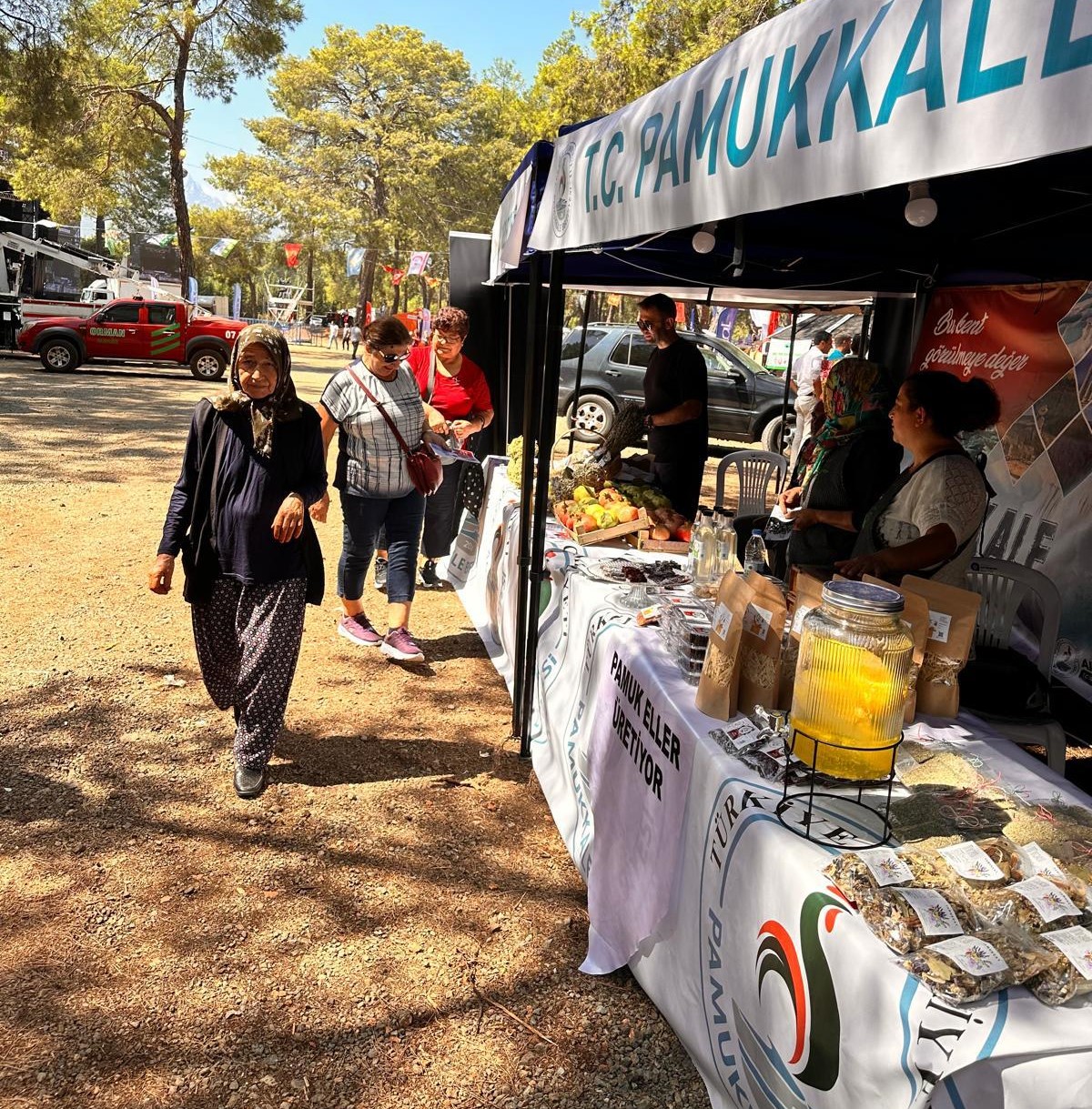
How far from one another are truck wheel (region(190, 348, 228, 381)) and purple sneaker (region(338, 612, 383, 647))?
629 inches

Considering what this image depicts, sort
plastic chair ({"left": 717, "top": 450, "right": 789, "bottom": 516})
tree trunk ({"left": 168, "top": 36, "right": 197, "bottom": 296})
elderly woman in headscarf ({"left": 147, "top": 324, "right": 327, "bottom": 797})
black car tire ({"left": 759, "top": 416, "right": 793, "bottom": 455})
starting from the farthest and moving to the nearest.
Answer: tree trunk ({"left": 168, "top": 36, "right": 197, "bottom": 296}), black car tire ({"left": 759, "top": 416, "right": 793, "bottom": 455}), plastic chair ({"left": 717, "top": 450, "right": 789, "bottom": 516}), elderly woman in headscarf ({"left": 147, "top": 324, "right": 327, "bottom": 797})

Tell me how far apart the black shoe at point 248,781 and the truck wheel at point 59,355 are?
1796 centimetres

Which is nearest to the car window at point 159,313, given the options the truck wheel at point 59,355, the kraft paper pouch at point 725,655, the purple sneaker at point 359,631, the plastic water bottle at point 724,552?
the truck wheel at point 59,355

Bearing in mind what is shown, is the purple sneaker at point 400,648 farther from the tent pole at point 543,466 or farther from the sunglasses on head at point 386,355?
the sunglasses on head at point 386,355

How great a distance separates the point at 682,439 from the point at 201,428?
284 centimetres

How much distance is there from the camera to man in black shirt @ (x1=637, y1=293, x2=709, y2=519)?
197 inches

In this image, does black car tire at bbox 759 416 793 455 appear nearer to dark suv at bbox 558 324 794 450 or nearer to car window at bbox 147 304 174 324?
dark suv at bbox 558 324 794 450

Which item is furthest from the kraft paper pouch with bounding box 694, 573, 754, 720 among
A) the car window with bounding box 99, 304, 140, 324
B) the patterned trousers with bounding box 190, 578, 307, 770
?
the car window with bounding box 99, 304, 140, 324

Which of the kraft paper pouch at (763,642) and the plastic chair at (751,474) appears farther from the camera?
the plastic chair at (751,474)

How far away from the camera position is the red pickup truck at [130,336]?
59.4 feet

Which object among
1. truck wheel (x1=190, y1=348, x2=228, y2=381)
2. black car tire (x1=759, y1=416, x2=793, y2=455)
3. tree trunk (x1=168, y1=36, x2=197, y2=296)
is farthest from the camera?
tree trunk (x1=168, y1=36, x2=197, y2=296)

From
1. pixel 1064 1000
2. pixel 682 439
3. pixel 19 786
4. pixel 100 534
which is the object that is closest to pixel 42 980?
pixel 19 786

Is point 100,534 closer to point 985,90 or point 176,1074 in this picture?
point 176,1074

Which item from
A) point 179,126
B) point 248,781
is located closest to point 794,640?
point 248,781
